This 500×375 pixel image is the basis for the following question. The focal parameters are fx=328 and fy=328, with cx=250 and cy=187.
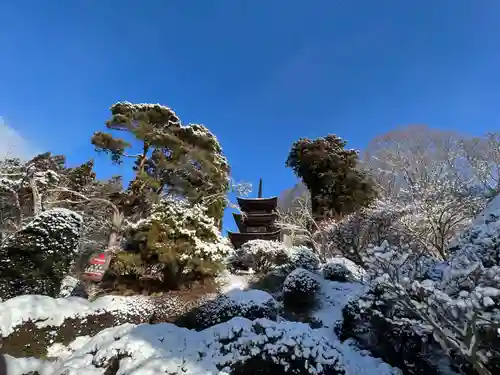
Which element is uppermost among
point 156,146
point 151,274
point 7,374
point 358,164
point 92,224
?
point 358,164

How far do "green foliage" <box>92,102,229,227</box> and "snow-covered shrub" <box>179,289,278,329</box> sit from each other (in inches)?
236

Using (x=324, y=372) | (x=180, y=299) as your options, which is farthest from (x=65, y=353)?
(x=324, y=372)

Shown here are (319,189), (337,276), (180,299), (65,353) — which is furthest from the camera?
(319,189)

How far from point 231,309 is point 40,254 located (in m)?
4.05

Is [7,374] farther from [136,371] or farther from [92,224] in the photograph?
[92,224]

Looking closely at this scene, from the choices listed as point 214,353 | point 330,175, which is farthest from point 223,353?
point 330,175

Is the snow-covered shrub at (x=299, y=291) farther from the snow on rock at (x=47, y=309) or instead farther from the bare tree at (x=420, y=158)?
the bare tree at (x=420, y=158)

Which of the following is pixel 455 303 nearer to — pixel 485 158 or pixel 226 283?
pixel 226 283

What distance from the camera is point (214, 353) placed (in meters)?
4.36

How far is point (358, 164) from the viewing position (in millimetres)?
22156

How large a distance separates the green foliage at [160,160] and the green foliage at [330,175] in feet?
26.3

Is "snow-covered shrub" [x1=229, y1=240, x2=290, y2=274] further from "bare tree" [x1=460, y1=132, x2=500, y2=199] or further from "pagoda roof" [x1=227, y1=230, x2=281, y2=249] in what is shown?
"bare tree" [x1=460, y1=132, x2=500, y2=199]

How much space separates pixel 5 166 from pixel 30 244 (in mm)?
8216

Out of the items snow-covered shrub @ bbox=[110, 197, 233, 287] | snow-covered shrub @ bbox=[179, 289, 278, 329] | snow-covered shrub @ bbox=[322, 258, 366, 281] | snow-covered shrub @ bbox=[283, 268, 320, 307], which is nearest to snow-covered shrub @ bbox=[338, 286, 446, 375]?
snow-covered shrub @ bbox=[179, 289, 278, 329]
